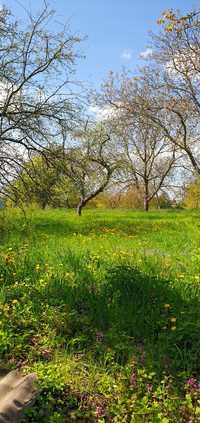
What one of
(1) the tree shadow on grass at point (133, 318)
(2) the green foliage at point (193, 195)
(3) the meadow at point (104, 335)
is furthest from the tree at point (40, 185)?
(2) the green foliage at point (193, 195)

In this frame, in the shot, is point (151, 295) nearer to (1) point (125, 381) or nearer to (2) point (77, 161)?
(1) point (125, 381)

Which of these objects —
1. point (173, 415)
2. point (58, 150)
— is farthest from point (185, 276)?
point (58, 150)

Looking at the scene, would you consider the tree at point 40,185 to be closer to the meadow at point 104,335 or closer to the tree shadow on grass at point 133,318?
the meadow at point 104,335

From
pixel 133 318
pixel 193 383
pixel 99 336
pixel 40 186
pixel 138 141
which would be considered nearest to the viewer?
pixel 193 383

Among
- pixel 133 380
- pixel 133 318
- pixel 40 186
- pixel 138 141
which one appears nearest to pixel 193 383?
pixel 133 380

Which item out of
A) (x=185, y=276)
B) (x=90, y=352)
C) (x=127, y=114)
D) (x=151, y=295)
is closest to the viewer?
(x=90, y=352)

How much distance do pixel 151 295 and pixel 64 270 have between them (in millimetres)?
1474

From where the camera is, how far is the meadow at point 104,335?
3.44 metres

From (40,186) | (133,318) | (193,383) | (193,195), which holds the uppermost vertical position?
(193,195)

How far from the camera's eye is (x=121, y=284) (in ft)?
16.8

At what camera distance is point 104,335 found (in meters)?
4.37

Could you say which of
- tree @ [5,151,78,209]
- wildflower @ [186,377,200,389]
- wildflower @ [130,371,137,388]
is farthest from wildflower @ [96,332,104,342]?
tree @ [5,151,78,209]

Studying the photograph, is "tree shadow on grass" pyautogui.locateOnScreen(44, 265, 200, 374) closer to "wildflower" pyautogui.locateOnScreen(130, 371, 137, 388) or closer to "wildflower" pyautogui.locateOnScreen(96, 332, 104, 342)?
"wildflower" pyautogui.locateOnScreen(96, 332, 104, 342)

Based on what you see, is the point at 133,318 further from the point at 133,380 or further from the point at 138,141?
the point at 138,141
